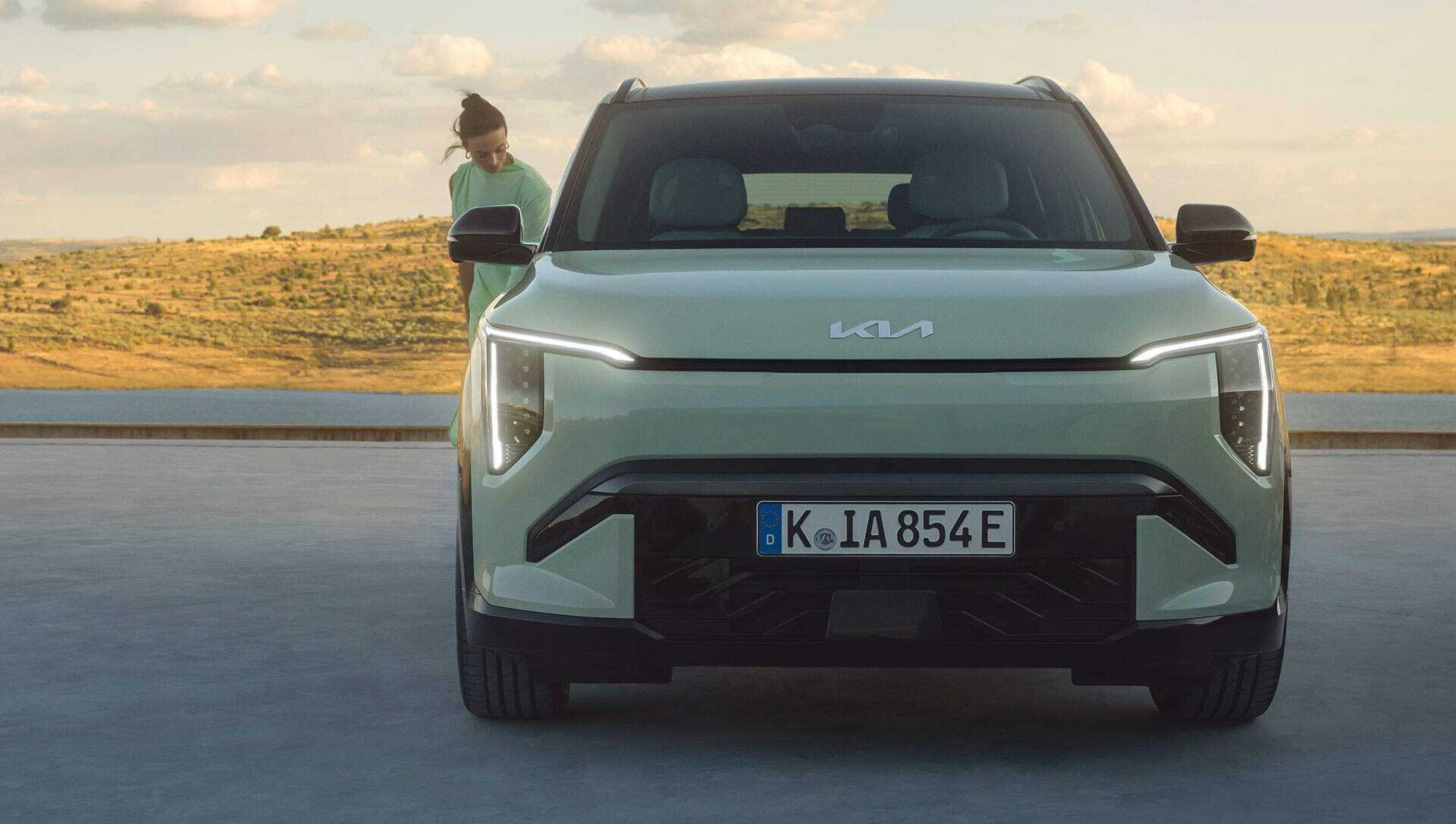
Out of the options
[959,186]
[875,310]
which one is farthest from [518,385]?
[959,186]

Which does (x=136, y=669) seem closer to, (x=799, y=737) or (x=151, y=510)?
(x=799, y=737)

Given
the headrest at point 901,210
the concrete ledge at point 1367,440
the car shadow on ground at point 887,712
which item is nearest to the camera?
the car shadow on ground at point 887,712

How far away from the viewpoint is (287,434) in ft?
49.4

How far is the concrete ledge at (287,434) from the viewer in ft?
47.3

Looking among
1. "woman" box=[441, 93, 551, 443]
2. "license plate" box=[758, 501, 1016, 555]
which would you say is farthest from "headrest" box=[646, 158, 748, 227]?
"woman" box=[441, 93, 551, 443]

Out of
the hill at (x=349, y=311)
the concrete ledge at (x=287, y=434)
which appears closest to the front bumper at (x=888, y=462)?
the concrete ledge at (x=287, y=434)

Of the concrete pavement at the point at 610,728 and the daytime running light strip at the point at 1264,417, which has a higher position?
the daytime running light strip at the point at 1264,417

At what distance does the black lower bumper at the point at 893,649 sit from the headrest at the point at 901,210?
1597 millimetres

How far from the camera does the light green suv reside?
3486 mm

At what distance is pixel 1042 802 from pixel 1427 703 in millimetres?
1509

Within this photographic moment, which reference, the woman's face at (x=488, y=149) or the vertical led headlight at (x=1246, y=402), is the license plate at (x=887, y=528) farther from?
the woman's face at (x=488, y=149)

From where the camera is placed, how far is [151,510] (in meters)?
8.91

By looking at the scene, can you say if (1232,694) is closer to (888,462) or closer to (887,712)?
(887,712)

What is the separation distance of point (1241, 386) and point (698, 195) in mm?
1695
